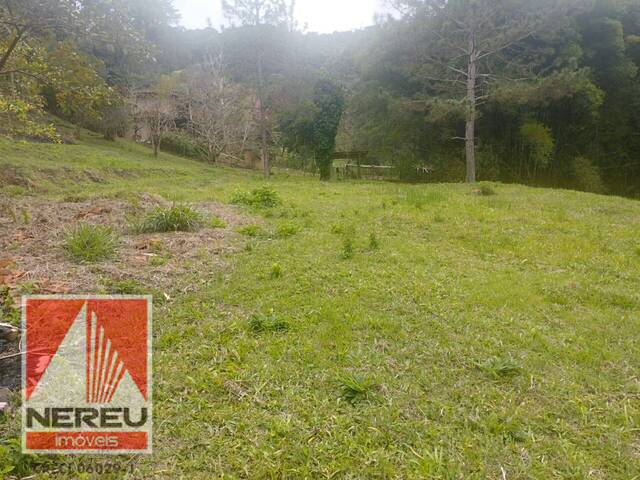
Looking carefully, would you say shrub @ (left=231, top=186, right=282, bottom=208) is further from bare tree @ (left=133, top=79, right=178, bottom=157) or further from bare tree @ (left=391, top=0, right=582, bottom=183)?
bare tree @ (left=133, top=79, right=178, bottom=157)

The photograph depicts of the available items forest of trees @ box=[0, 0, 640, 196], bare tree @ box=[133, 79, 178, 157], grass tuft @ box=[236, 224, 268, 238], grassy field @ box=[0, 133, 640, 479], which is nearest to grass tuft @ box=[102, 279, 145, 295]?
grassy field @ box=[0, 133, 640, 479]

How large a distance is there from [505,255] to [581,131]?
17.1 meters

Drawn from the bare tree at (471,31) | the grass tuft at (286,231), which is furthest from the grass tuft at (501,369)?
the bare tree at (471,31)

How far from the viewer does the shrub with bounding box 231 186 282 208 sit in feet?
28.3

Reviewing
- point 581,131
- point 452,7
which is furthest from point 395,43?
point 581,131

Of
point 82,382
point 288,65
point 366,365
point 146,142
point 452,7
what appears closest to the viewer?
point 82,382

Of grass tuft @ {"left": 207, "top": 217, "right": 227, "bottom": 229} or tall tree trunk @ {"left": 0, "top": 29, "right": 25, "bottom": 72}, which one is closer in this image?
tall tree trunk @ {"left": 0, "top": 29, "right": 25, "bottom": 72}

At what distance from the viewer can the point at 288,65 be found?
19219 mm

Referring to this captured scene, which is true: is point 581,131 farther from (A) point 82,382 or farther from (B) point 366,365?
(A) point 82,382

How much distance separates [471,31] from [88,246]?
15422 mm

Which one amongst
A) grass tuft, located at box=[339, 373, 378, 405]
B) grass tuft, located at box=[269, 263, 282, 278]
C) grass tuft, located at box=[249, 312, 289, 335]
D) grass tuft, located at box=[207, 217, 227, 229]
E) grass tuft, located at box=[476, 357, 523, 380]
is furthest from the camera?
grass tuft, located at box=[207, 217, 227, 229]

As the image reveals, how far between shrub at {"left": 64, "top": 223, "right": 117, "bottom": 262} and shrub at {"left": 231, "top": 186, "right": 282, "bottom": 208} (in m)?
4.19

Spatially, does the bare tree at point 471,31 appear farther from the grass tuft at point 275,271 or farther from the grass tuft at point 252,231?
the grass tuft at point 275,271

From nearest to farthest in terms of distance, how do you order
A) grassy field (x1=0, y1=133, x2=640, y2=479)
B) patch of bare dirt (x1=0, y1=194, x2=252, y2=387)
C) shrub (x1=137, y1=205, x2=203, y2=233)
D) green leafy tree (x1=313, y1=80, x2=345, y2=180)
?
grassy field (x1=0, y1=133, x2=640, y2=479)
patch of bare dirt (x1=0, y1=194, x2=252, y2=387)
shrub (x1=137, y1=205, x2=203, y2=233)
green leafy tree (x1=313, y1=80, x2=345, y2=180)
